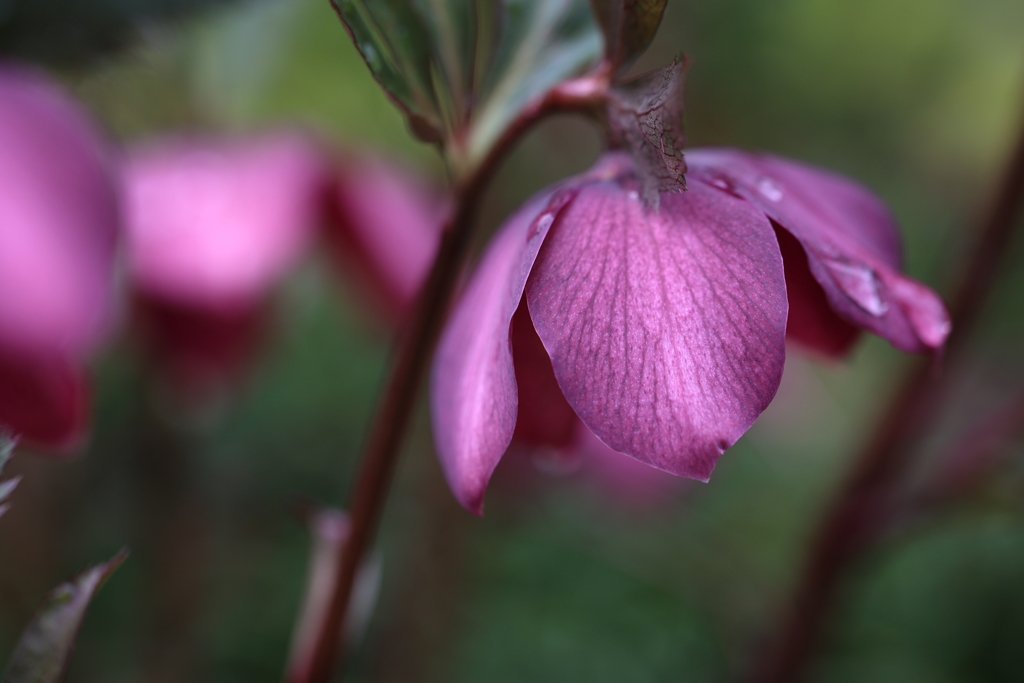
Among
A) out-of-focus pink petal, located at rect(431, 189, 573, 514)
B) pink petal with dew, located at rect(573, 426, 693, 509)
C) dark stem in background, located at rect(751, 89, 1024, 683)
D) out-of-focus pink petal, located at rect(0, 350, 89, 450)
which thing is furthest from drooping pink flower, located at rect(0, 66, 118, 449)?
dark stem in background, located at rect(751, 89, 1024, 683)

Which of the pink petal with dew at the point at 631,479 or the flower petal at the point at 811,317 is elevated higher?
the flower petal at the point at 811,317

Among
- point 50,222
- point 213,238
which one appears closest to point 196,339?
point 213,238

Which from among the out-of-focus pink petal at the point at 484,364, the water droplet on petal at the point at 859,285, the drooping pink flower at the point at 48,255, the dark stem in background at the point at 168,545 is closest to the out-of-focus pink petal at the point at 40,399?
the drooping pink flower at the point at 48,255

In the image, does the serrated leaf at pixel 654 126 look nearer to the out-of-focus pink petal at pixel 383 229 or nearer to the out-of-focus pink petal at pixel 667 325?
the out-of-focus pink petal at pixel 667 325

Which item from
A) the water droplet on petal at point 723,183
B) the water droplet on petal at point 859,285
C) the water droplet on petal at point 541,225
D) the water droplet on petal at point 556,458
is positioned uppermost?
the water droplet on petal at point 541,225

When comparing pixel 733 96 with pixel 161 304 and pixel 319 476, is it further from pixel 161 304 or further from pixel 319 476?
pixel 161 304

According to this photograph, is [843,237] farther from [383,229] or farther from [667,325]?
[383,229]
